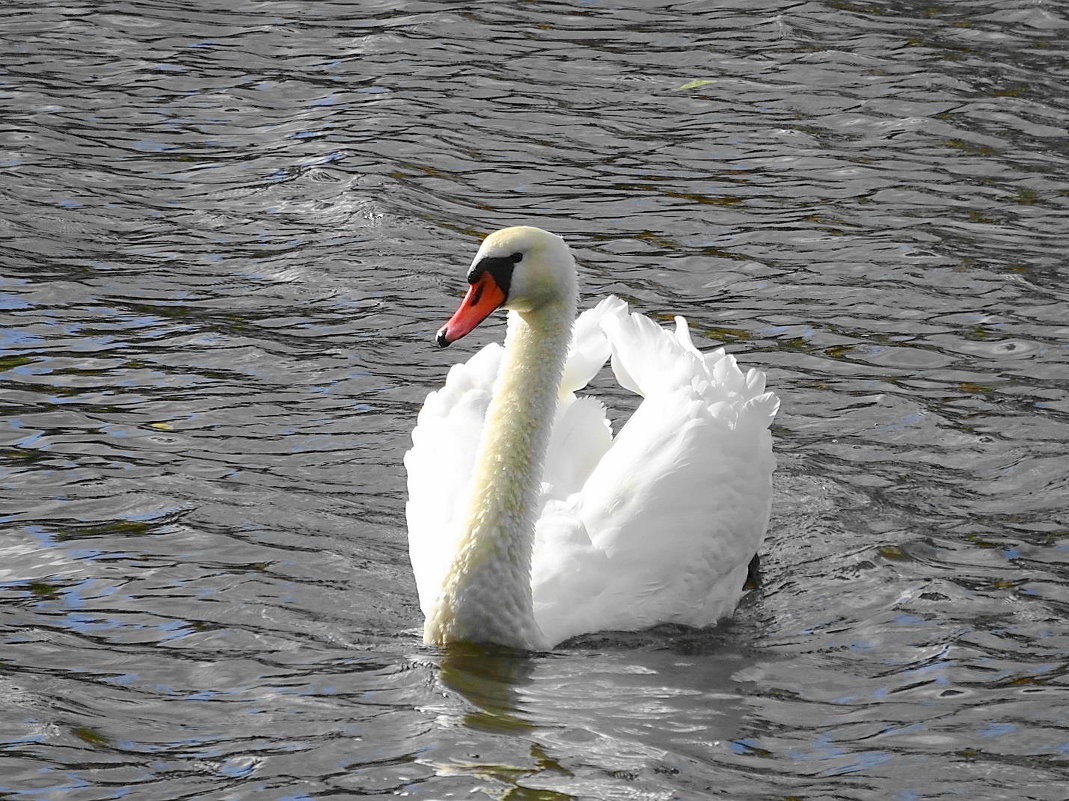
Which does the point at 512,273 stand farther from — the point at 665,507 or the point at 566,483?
the point at 566,483

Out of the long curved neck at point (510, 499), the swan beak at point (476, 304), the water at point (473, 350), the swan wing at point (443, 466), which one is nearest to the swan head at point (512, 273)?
the swan beak at point (476, 304)

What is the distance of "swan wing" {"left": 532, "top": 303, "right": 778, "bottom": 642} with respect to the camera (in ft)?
23.3

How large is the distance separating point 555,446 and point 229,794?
2.95 meters

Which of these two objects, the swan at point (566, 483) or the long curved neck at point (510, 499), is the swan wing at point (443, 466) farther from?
the long curved neck at point (510, 499)

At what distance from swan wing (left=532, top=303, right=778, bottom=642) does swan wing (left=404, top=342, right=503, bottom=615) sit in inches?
15.8

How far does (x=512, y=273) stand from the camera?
6.98 metres

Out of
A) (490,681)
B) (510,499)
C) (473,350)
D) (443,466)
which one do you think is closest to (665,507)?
(510,499)

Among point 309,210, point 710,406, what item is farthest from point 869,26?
point 710,406

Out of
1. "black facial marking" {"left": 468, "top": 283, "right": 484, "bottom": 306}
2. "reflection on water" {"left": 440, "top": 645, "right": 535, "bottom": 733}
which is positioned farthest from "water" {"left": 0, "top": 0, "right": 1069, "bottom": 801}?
"black facial marking" {"left": 468, "top": 283, "right": 484, "bottom": 306}

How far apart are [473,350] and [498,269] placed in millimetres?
3896

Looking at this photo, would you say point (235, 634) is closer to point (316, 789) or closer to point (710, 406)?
point (316, 789)

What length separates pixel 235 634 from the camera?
276 inches

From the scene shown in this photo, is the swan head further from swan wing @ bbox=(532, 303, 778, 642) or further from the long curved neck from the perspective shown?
Result: swan wing @ bbox=(532, 303, 778, 642)

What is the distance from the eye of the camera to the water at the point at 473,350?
6.15 m
